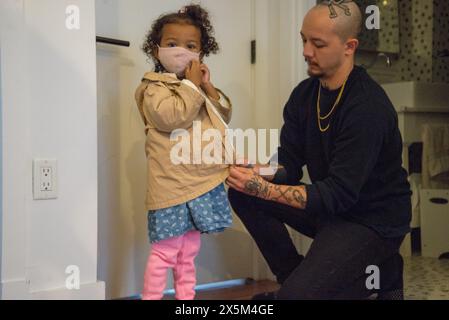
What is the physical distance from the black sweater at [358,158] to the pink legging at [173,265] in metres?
0.35

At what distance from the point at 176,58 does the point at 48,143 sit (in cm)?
40

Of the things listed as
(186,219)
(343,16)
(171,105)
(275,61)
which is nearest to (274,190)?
(186,219)

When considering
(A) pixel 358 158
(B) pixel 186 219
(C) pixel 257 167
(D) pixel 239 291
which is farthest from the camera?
(D) pixel 239 291

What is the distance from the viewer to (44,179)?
50.4 inches

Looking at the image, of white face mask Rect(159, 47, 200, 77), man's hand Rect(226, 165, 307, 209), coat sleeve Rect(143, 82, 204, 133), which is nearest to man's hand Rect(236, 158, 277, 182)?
man's hand Rect(226, 165, 307, 209)

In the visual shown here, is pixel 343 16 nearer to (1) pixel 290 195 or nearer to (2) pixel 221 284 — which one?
(1) pixel 290 195

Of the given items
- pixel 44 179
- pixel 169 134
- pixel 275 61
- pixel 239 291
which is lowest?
pixel 239 291

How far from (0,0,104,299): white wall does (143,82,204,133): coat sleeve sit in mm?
159

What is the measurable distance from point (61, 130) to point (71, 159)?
8 centimetres

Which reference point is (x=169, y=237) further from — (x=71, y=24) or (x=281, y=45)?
(x=281, y=45)

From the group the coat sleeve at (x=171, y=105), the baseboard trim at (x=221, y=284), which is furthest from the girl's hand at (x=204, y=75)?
the baseboard trim at (x=221, y=284)

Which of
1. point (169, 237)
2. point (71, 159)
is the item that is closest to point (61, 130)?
point (71, 159)

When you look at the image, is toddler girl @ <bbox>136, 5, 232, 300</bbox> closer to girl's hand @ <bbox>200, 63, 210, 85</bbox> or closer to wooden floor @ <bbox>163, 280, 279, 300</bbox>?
girl's hand @ <bbox>200, 63, 210, 85</bbox>

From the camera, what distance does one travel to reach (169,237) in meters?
1.35
